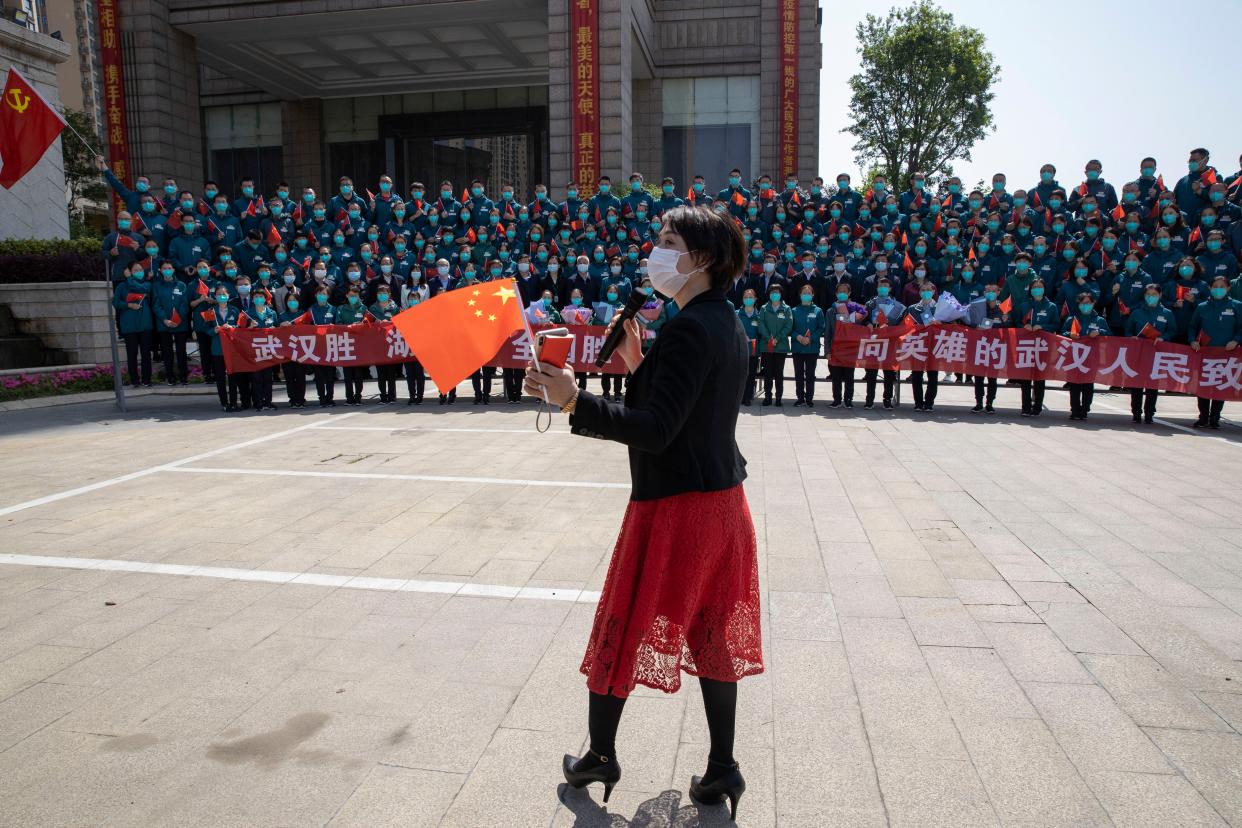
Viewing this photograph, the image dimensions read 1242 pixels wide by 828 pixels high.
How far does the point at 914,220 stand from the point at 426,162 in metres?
21.2

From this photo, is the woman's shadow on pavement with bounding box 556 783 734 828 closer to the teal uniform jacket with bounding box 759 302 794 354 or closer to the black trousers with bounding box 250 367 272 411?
the teal uniform jacket with bounding box 759 302 794 354

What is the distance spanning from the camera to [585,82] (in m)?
20.6

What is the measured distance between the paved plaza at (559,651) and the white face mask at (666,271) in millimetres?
1702

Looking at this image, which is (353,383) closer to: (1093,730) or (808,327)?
(808,327)

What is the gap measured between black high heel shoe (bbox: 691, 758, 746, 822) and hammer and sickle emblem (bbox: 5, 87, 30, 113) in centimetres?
1300

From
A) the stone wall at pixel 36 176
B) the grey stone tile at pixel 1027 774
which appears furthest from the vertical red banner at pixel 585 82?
the grey stone tile at pixel 1027 774

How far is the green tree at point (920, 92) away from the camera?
101 feet

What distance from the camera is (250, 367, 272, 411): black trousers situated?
12258mm

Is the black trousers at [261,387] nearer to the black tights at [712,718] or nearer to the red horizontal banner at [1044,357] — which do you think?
the red horizontal banner at [1044,357]

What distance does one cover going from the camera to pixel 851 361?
39.5 feet

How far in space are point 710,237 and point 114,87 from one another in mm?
26395

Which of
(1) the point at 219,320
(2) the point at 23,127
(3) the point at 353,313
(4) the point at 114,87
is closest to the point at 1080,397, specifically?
(3) the point at 353,313

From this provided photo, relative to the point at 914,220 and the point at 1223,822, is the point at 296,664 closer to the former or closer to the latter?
the point at 1223,822

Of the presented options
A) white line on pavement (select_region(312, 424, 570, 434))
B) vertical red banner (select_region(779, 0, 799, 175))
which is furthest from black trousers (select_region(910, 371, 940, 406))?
vertical red banner (select_region(779, 0, 799, 175))
